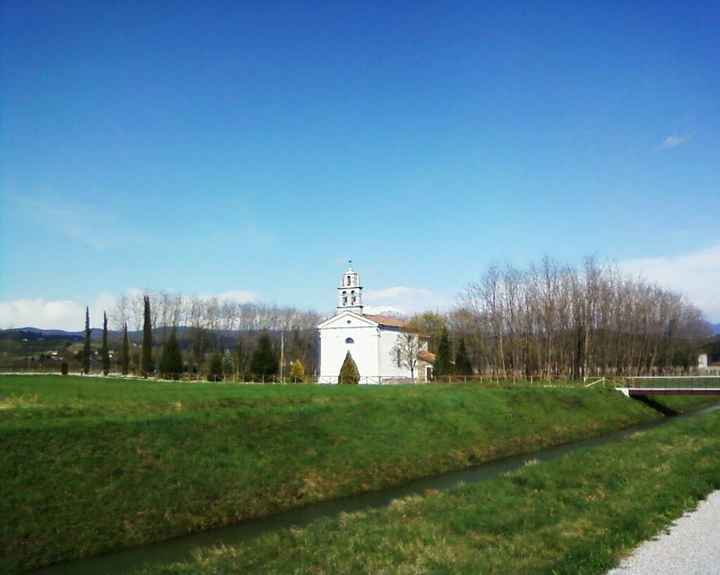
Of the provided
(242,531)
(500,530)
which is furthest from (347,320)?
(500,530)

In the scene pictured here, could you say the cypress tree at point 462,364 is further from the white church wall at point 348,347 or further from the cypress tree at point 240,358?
the cypress tree at point 240,358

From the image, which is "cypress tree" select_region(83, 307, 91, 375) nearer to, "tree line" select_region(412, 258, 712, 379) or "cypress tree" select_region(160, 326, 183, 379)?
"cypress tree" select_region(160, 326, 183, 379)

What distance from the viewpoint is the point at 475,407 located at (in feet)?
105

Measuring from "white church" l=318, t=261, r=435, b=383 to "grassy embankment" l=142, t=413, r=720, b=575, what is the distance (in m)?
47.4

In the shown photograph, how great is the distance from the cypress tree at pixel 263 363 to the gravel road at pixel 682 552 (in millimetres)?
50013

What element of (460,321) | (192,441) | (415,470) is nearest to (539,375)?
(460,321)

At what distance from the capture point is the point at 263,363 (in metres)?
60.4

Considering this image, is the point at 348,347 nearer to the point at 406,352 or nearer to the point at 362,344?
the point at 362,344

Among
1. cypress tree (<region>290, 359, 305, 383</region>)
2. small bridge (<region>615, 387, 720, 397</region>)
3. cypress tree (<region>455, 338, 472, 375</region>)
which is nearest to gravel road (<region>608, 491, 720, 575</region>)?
small bridge (<region>615, 387, 720, 397</region>)

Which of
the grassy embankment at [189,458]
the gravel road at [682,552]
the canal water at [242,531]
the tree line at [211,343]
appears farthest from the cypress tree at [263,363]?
the gravel road at [682,552]

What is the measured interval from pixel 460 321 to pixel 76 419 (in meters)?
63.3

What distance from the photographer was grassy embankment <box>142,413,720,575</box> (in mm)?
9758

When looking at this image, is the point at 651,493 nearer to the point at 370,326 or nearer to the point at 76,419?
the point at 76,419

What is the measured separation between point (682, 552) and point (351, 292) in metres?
59.1
